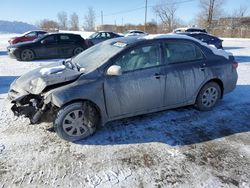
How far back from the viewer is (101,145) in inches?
140

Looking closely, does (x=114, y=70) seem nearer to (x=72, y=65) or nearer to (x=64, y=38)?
(x=72, y=65)

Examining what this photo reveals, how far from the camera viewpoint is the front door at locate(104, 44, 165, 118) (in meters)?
3.73

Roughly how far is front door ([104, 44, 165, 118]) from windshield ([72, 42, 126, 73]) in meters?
0.21

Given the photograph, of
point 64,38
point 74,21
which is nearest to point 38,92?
point 64,38

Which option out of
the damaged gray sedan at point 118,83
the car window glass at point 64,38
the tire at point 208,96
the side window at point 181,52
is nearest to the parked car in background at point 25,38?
the car window glass at point 64,38

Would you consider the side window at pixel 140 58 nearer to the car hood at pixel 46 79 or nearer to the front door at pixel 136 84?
the front door at pixel 136 84

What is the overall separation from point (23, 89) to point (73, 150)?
1317 mm

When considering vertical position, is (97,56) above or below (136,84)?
above

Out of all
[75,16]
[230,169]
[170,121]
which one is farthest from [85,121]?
[75,16]

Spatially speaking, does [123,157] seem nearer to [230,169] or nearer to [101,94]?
[101,94]

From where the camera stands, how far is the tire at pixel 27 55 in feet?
36.4

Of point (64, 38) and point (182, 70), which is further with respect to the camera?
point (64, 38)

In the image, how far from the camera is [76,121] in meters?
3.62

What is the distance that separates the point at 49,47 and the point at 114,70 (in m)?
9.03
